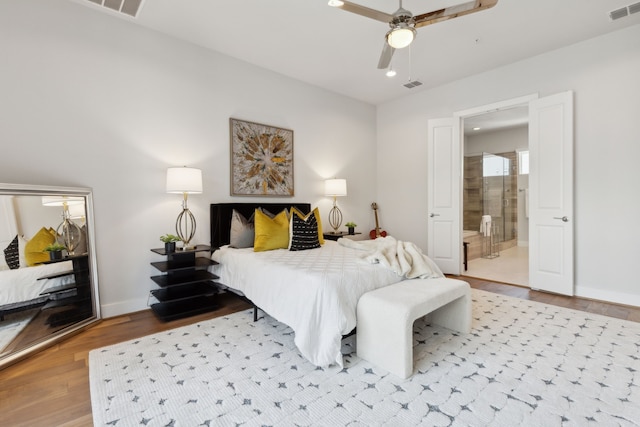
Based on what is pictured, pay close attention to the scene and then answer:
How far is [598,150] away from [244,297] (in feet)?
14.1

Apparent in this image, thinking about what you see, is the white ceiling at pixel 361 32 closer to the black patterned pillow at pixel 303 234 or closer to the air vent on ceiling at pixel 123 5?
the air vent on ceiling at pixel 123 5

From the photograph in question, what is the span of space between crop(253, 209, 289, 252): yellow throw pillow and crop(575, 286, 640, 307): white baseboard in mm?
3550

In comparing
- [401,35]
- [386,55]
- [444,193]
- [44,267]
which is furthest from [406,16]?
[44,267]

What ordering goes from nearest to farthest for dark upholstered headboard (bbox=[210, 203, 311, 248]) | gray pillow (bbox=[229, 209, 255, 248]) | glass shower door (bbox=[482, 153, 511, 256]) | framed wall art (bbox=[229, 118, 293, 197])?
1. gray pillow (bbox=[229, 209, 255, 248])
2. dark upholstered headboard (bbox=[210, 203, 311, 248])
3. framed wall art (bbox=[229, 118, 293, 197])
4. glass shower door (bbox=[482, 153, 511, 256])

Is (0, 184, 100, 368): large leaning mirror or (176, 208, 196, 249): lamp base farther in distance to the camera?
(176, 208, 196, 249): lamp base

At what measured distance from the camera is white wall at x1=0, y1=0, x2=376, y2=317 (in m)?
2.56

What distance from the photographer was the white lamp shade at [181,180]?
303 centimetres

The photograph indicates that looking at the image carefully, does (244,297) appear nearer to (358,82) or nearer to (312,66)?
(312,66)

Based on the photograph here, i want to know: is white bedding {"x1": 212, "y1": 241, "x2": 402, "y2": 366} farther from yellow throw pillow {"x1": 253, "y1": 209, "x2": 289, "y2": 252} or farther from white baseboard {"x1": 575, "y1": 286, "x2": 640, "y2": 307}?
white baseboard {"x1": 575, "y1": 286, "x2": 640, "y2": 307}

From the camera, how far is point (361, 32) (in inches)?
127

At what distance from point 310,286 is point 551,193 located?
11.3 ft

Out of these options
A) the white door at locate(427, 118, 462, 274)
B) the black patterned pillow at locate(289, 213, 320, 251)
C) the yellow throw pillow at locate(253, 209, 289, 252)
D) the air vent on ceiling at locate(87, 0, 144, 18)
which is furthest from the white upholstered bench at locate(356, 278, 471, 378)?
the air vent on ceiling at locate(87, 0, 144, 18)

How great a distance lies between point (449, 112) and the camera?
4.70m

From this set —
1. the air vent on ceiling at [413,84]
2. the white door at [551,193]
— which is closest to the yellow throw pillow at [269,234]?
the air vent on ceiling at [413,84]
